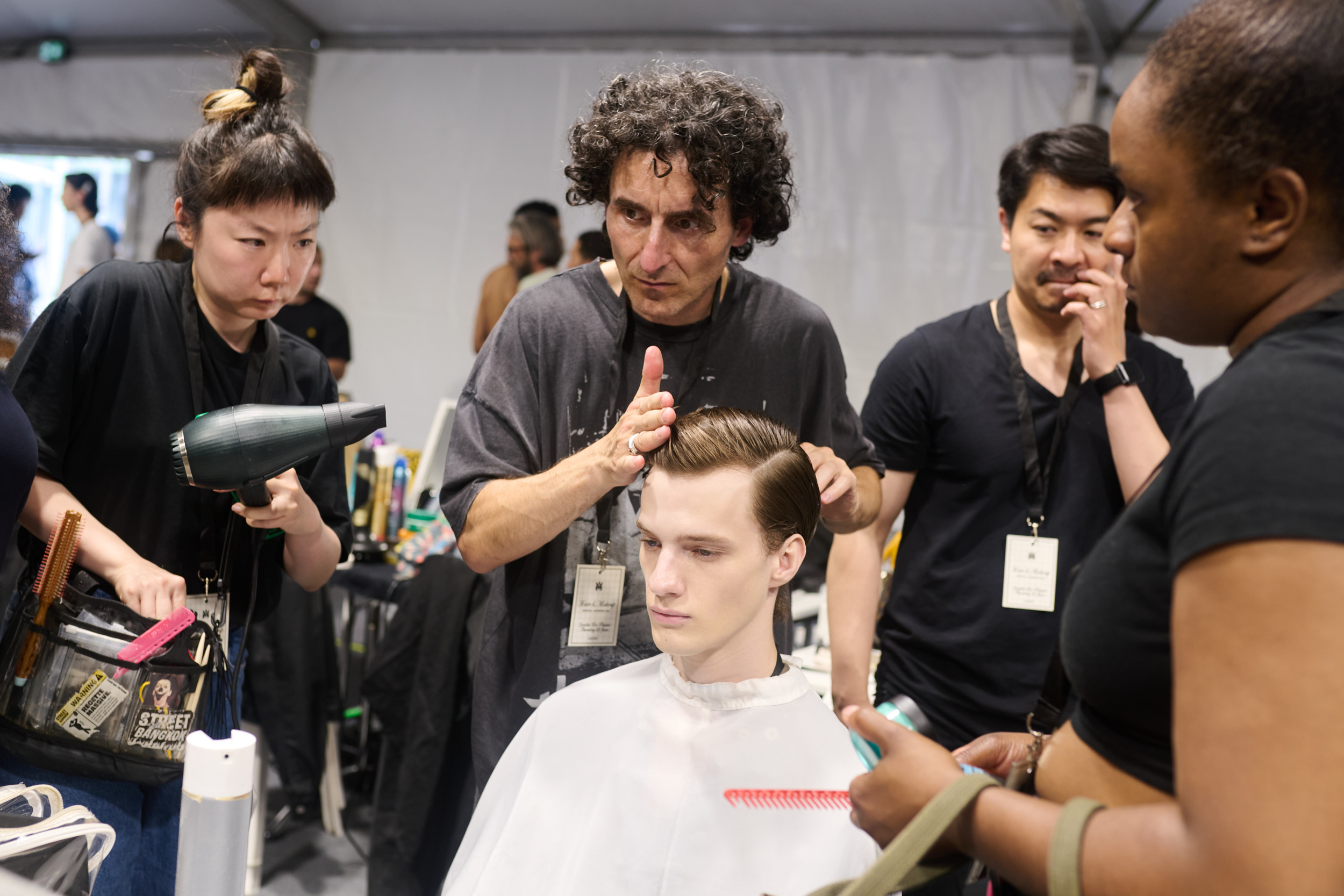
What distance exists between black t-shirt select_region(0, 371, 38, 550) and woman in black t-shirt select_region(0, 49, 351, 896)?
10.5 inches

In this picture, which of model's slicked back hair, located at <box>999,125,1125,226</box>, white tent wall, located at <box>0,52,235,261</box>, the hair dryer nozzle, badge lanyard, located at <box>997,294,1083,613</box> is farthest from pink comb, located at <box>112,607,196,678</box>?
white tent wall, located at <box>0,52,235,261</box>

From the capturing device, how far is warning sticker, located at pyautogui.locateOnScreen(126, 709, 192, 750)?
1.53 m

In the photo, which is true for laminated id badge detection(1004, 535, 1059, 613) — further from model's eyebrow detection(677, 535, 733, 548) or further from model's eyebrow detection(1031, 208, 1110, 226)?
model's eyebrow detection(677, 535, 733, 548)

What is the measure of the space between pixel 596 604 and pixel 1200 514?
110cm

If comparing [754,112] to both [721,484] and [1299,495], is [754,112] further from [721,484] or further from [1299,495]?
[1299,495]

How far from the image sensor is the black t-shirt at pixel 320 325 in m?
5.78

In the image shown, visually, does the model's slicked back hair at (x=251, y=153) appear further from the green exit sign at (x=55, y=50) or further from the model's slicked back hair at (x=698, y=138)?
the green exit sign at (x=55, y=50)

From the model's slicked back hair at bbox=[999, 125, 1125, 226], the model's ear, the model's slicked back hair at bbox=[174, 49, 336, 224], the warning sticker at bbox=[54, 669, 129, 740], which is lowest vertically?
the warning sticker at bbox=[54, 669, 129, 740]

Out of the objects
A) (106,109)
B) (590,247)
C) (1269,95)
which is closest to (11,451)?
(1269,95)

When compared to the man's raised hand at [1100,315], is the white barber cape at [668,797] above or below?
below

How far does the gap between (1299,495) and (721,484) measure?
95cm

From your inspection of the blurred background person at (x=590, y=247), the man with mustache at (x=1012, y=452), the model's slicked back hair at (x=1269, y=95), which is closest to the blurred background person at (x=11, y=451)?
the model's slicked back hair at (x=1269, y=95)

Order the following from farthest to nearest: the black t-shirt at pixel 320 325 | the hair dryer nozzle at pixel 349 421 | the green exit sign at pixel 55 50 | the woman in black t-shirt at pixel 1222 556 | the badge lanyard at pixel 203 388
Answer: the green exit sign at pixel 55 50, the black t-shirt at pixel 320 325, the badge lanyard at pixel 203 388, the hair dryer nozzle at pixel 349 421, the woman in black t-shirt at pixel 1222 556

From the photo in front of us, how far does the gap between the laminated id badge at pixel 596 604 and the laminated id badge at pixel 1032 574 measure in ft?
3.01
